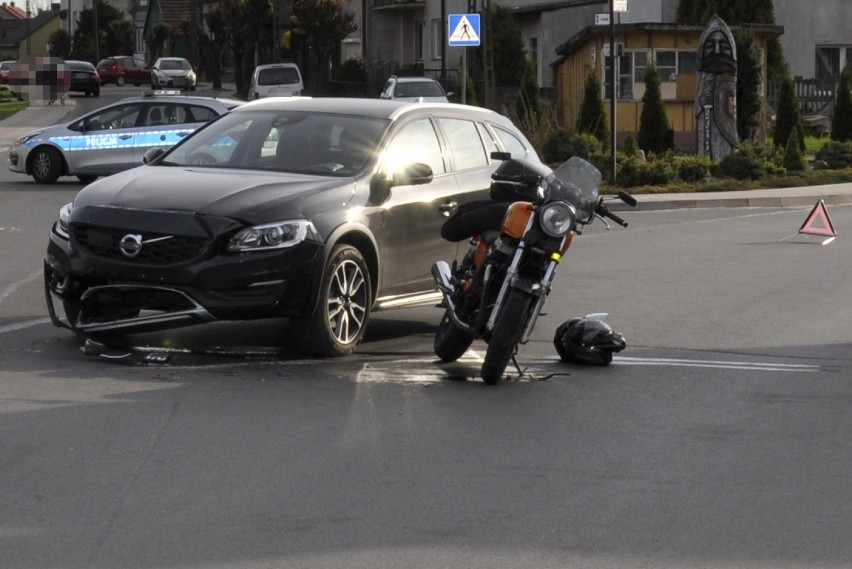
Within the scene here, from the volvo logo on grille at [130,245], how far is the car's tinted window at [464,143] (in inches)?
109

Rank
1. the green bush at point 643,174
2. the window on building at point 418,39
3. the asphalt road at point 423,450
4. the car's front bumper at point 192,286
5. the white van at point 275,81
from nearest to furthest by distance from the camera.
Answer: the asphalt road at point 423,450 < the car's front bumper at point 192,286 < the green bush at point 643,174 < the white van at point 275,81 < the window on building at point 418,39

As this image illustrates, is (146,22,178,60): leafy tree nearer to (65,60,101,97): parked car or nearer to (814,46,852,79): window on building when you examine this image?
(65,60,101,97): parked car

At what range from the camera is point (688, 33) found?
4400 centimetres

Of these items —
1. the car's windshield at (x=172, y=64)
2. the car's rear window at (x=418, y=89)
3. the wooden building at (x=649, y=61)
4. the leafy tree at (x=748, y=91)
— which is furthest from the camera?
the car's windshield at (x=172, y=64)

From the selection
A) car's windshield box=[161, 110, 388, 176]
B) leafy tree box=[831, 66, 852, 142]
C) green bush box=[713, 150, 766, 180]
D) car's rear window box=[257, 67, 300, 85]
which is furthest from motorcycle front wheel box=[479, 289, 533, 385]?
car's rear window box=[257, 67, 300, 85]

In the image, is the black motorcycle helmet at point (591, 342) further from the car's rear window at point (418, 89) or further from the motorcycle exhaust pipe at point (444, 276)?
the car's rear window at point (418, 89)

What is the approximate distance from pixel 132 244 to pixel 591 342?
285 centimetres

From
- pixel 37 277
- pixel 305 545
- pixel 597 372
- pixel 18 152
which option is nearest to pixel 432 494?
pixel 305 545

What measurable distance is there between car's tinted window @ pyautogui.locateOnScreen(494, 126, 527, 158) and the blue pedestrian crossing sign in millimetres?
18734

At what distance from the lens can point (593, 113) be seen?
34.4m

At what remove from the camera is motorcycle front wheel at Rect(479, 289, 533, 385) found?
8664mm

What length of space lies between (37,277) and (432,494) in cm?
822

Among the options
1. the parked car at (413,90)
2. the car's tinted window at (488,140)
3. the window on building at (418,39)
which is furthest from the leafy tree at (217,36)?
the car's tinted window at (488,140)

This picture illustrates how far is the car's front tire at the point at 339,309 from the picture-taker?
30.8ft
